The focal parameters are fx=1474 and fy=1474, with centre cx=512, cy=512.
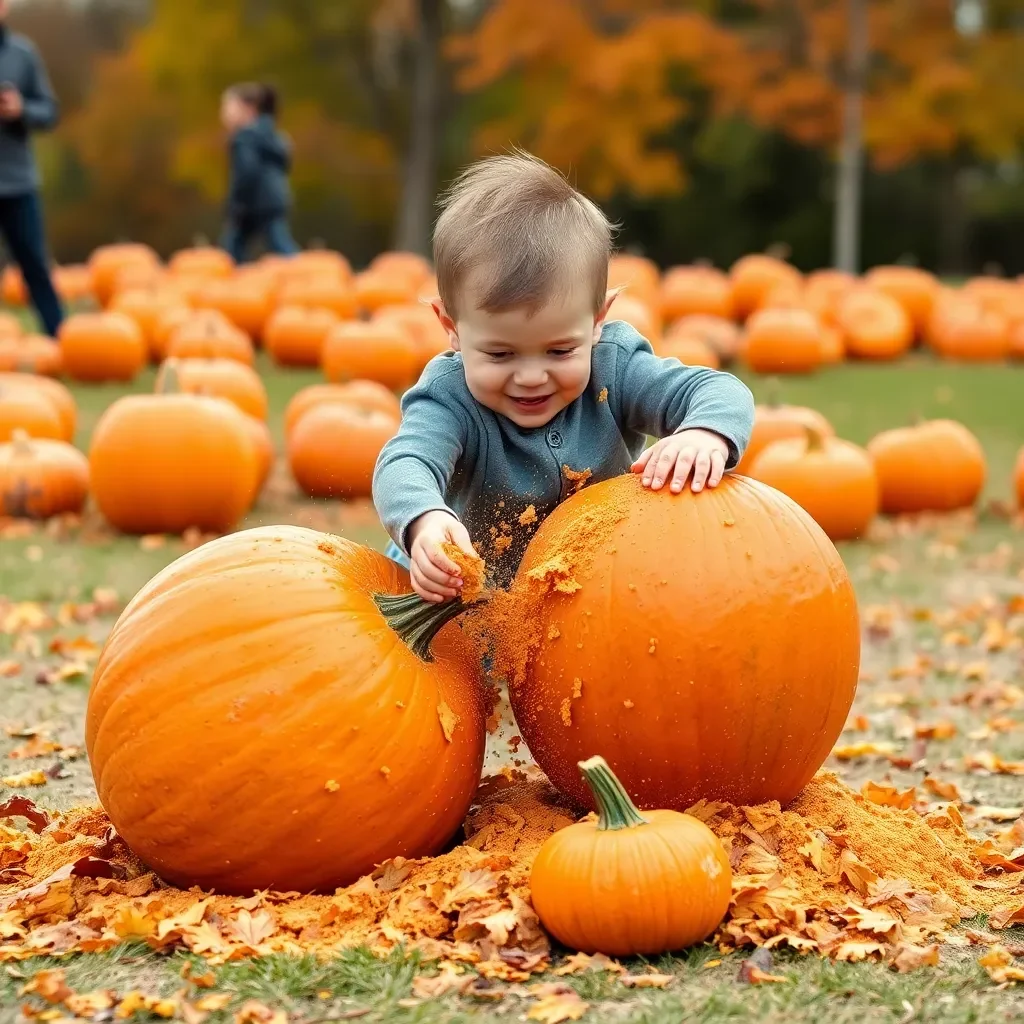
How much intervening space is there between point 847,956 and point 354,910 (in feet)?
3.29

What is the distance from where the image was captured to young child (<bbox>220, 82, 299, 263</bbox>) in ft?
54.9

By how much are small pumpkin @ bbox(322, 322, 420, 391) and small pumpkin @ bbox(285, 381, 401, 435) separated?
2.12m

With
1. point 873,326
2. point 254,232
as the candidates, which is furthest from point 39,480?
point 254,232

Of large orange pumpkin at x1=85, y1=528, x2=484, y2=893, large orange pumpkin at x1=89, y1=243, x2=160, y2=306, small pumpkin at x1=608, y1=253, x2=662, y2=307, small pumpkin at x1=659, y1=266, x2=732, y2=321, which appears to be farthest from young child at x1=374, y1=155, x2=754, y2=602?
large orange pumpkin at x1=89, y1=243, x2=160, y2=306

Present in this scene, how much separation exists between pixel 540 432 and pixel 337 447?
14.8ft

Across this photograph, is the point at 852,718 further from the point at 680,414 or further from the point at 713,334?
the point at 713,334

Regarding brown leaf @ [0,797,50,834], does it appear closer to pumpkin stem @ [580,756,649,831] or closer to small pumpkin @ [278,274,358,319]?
pumpkin stem @ [580,756,649,831]

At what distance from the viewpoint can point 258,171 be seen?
16750mm

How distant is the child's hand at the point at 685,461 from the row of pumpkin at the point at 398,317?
273 inches

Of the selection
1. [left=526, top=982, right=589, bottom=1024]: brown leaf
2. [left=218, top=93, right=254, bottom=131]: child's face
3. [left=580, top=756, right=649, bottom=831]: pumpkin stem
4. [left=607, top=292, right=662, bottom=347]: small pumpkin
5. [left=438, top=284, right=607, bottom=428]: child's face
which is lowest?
[left=607, top=292, right=662, bottom=347]: small pumpkin

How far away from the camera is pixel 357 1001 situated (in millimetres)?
2678

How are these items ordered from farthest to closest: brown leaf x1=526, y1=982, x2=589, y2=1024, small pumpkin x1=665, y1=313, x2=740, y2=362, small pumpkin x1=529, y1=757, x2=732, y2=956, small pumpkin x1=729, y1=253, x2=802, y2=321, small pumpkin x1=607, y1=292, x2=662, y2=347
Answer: small pumpkin x1=729, y1=253, x2=802, y2=321 < small pumpkin x1=665, y1=313, x2=740, y2=362 < small pumpkin x1=607, y1=292, x2=662, y2=347 < small pumpkin x1=529, y1=757, x2=732, y2=956 < brown leaf x1=526, y1=982, x2=589, y2=1024

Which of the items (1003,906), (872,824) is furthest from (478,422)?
(1003,906)

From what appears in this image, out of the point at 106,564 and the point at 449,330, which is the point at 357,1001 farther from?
the point at 106,564
